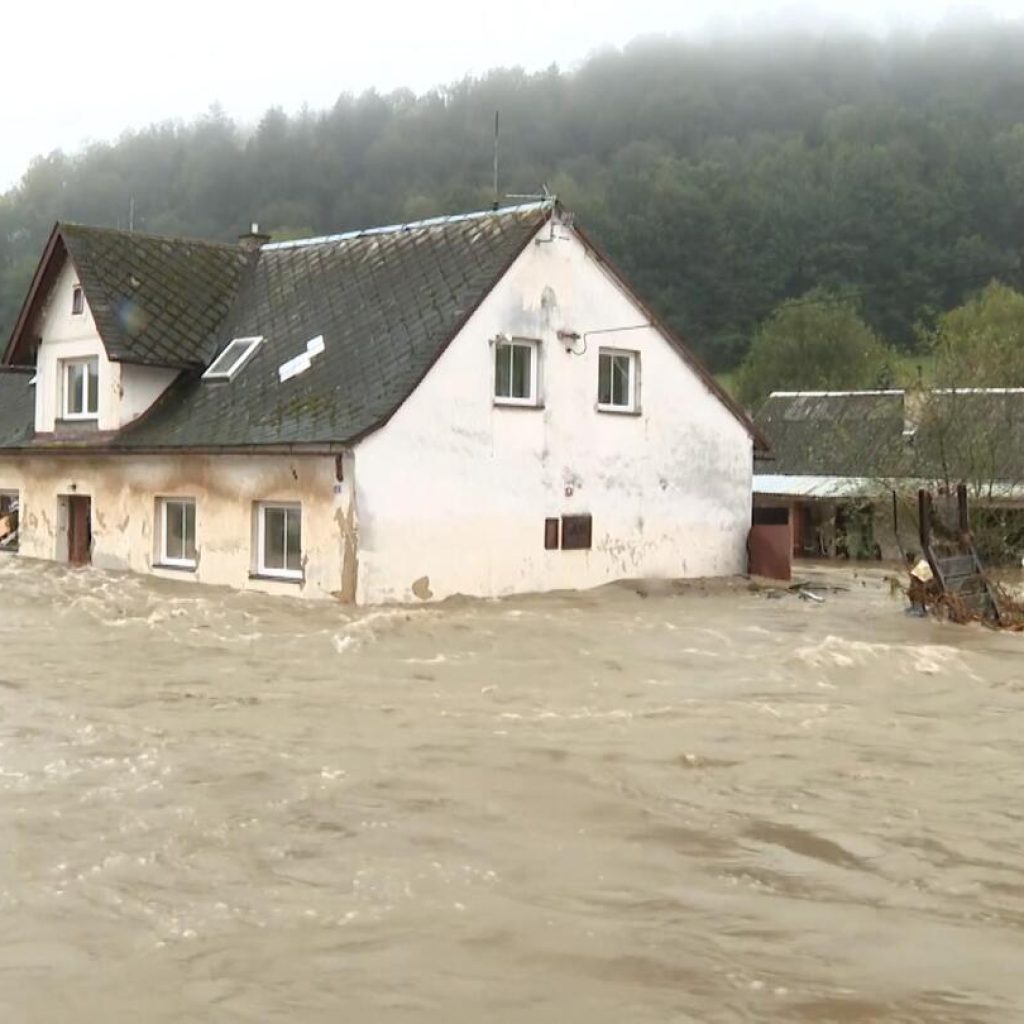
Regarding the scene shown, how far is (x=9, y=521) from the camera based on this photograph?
29812mm

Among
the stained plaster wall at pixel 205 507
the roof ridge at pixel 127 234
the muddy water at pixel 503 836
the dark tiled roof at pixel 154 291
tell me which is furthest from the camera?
the roof ridge at pixel 127 234

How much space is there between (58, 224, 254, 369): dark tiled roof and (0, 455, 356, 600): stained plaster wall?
217 cm

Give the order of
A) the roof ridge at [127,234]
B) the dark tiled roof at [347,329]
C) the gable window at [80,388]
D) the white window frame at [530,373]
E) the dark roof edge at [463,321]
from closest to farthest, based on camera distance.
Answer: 1. the dark roof edge at [463,321]
2. the dark tiled roof at [347,329]
3. the white window frame at [530,373]
4. the gable window at [80,388]
5. the roof ridge at [127,234]

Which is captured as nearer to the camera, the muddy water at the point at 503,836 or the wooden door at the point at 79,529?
the muddy water at the point at 503,836

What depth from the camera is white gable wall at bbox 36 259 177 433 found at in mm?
25234

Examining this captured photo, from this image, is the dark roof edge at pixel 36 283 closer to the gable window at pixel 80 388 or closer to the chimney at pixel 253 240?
the gable window at pixel 80 388

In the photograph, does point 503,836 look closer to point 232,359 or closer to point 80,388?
point 232,359

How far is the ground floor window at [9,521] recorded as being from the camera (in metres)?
29.3

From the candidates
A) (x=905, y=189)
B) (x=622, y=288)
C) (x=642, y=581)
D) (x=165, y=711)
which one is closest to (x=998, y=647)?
(x=642, y=581)

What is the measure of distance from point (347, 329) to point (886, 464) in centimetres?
1029

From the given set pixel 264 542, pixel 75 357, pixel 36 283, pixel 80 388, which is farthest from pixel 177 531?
pixel 36 283

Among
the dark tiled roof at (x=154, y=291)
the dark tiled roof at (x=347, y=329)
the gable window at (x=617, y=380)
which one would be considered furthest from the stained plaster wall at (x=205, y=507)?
the gable window at (x=617, y=380)

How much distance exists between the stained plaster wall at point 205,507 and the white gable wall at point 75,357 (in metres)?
0.85

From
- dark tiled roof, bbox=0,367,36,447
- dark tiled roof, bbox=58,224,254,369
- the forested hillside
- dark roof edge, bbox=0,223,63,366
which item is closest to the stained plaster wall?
dark tiled roof, bbox=0,367,36,447
